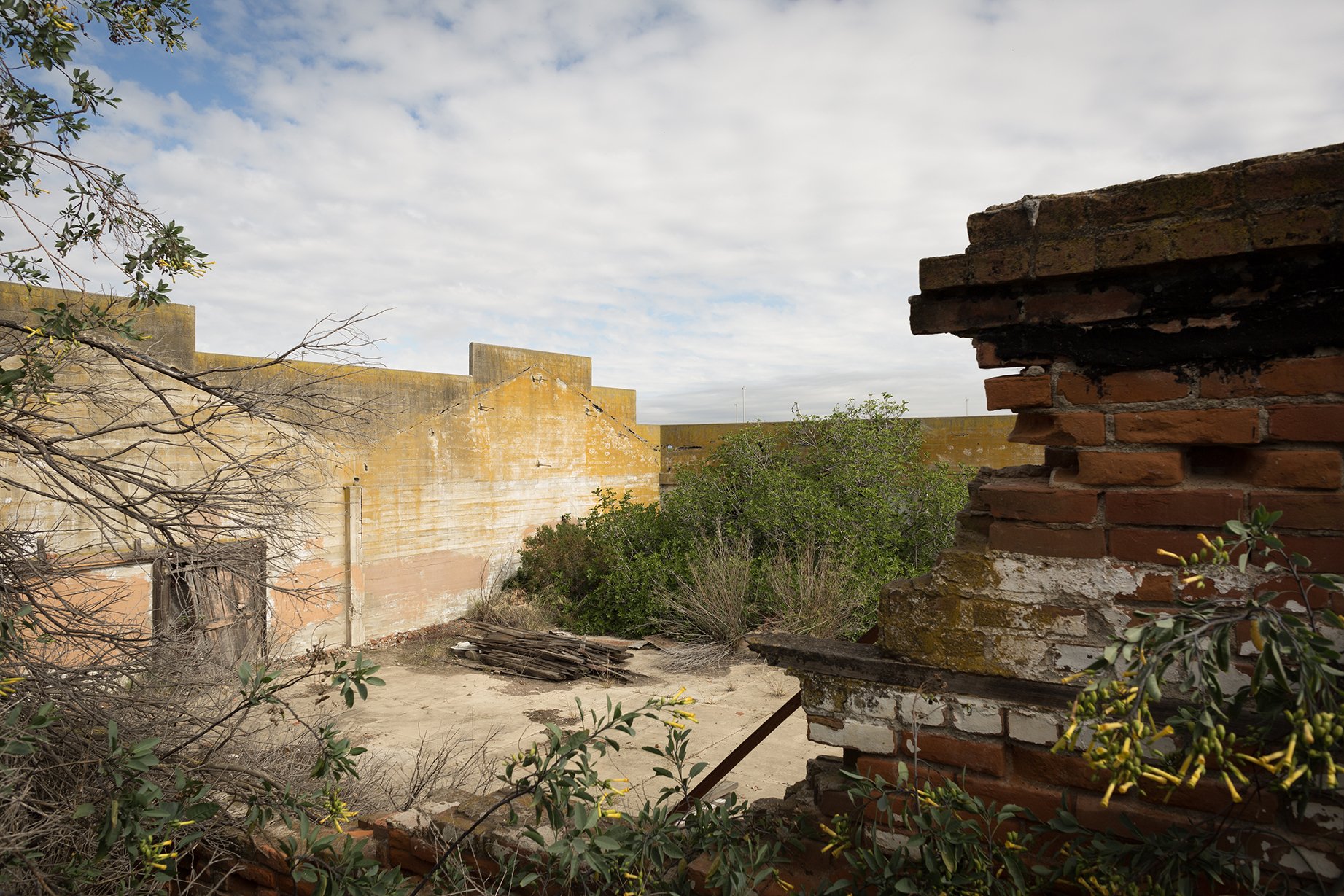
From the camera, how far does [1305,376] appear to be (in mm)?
1704

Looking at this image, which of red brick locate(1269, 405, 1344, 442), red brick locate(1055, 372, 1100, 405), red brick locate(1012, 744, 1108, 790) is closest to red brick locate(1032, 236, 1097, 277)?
red brick locate(1055, 372, 1100, 405)

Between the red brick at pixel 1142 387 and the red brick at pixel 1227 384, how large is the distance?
4 cm

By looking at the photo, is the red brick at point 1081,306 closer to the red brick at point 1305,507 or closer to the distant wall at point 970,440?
the red brick at point 1305,507

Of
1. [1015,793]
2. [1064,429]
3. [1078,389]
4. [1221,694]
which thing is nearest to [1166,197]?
[1078,389]

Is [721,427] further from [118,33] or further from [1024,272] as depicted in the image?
[1024,272]

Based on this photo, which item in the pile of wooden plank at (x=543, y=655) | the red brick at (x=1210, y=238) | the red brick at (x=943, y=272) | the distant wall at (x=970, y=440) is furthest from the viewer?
the distant wall at (x=970, y=440)

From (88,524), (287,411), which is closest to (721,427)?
(287,411)

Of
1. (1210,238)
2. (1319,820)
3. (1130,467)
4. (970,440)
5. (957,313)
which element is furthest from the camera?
(970,440)

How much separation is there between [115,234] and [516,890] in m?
3.63

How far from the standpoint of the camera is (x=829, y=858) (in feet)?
7.09

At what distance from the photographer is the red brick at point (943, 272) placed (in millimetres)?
2023

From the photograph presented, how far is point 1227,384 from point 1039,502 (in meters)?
0.48

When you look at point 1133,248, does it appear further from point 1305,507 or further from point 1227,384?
point 1305,507

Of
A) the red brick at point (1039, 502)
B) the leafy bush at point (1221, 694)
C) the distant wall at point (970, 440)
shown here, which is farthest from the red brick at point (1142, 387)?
the distant wall at point (970, 440)
